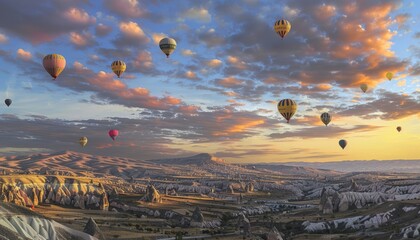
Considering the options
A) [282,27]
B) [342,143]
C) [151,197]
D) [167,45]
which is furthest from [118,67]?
[342,143]

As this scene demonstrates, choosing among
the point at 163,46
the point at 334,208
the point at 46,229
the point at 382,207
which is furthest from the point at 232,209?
the point at 46,229

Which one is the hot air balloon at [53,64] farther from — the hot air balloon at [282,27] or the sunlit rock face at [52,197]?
the sunlit rock face at [52,197]

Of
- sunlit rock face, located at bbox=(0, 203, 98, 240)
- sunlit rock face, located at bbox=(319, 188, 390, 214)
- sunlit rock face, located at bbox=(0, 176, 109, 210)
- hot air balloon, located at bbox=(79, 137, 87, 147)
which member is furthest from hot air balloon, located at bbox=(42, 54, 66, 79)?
sunlit rock face, located at bbox=(319, 188, 390, 214)

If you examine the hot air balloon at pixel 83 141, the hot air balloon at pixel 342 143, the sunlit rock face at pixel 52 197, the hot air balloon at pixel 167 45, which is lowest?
the sunlit rock face at pixel 52 197

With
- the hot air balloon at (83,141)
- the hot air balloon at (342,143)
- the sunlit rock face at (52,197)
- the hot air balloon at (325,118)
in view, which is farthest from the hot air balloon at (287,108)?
the hot air balloon at (83,141)

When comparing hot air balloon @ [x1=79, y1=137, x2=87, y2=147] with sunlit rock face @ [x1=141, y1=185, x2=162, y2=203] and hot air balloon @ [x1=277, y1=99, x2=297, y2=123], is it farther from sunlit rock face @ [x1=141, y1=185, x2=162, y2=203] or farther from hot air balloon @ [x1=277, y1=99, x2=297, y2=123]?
hot air balloon @ [x1=277, y1=99, x2=297, y2=123]

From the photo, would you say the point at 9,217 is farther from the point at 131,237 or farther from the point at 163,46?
the point at 163,46

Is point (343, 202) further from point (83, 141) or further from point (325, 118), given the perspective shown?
point (83, 141)
